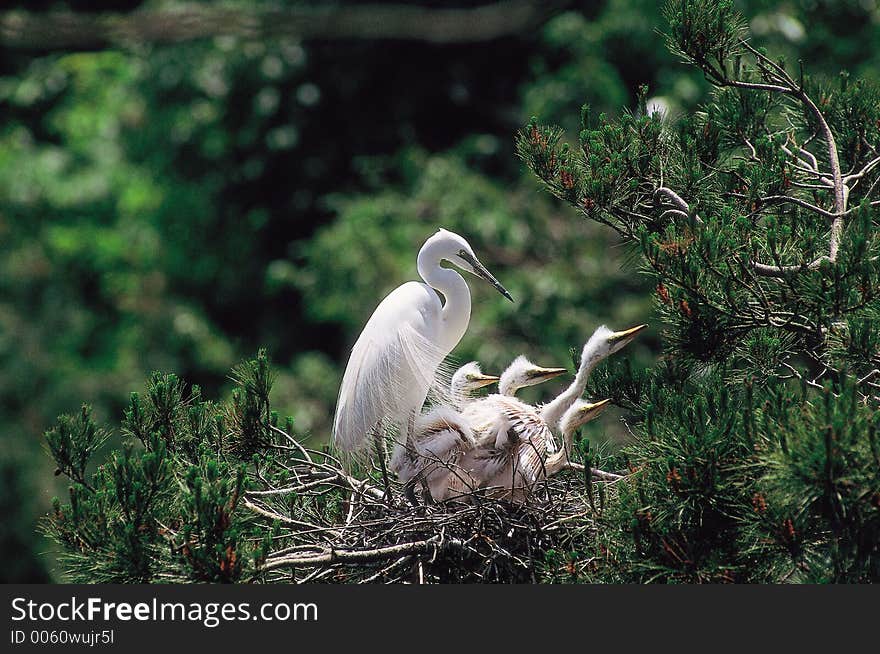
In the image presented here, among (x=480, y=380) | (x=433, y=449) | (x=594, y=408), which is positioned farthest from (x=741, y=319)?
(x=480, y=380)

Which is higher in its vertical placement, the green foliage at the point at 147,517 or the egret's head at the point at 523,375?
the egret's head at the point at 523,375

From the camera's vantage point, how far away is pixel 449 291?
116 inches

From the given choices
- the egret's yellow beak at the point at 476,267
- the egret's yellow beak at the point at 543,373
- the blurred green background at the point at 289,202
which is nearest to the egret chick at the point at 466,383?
the egret's yellow beak at the point at 543,373

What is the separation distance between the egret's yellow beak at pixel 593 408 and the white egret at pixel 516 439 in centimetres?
13

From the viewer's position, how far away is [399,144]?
7.72m

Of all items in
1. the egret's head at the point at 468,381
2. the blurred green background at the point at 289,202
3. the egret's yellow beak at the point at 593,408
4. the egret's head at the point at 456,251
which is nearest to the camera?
the egret's yellow beak at the point at 593,408

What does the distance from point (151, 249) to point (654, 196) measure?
6.44 m

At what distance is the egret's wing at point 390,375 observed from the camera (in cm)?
280

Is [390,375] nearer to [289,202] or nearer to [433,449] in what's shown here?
[433,449]

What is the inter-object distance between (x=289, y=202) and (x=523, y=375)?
16.8 feet

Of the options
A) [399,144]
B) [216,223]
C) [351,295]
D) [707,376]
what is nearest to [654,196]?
[707,376]

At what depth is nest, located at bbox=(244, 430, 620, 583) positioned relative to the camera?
2.44 metres

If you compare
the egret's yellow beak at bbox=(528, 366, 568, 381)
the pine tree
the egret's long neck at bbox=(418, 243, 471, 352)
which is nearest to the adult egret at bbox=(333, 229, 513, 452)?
the egret's long neck at bbox=(418, 243, 471, 352)

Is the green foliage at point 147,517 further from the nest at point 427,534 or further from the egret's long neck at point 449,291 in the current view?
the egret's long neck at point 449,291
